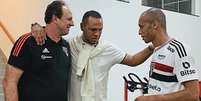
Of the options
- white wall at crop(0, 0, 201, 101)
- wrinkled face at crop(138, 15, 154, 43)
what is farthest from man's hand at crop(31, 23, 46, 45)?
Answer: white wall at crop(0, 0, 201, 101)

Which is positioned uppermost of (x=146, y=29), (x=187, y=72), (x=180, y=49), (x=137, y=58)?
(x=146, y=29)

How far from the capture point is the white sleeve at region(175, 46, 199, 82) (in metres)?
2.17

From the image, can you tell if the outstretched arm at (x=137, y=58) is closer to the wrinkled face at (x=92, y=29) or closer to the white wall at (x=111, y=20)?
the wrinkled face at (x=92, y=29)

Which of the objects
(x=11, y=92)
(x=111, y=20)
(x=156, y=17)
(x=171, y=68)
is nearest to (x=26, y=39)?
(x=11, y=92)

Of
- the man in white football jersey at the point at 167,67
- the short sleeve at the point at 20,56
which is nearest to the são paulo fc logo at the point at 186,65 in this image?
the man in white football jersey at the point at 167,67

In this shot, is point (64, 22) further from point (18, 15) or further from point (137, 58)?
point (18, 15)

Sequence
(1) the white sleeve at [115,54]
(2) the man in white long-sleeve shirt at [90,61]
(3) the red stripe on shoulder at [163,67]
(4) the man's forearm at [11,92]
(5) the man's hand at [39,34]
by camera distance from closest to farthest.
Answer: (3) the red stripe on shoulder at [163,67] → (4) the man's forearm at [11,92] → (5) the man's hand at [39,34] → (2) the man in white long-sleeve shirt at [90,61] → (1) the white sleeve at [115,54]

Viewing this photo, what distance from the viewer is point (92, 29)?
2830 millimetres

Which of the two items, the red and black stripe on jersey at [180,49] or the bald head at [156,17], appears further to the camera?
the bald head at [156,17]

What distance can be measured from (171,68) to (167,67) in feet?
0.08

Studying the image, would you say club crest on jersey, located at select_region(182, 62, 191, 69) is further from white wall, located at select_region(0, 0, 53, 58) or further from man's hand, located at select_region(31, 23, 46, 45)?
white wall, located at select_region(0, 0, 53, 58)

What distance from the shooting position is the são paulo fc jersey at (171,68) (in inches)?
86.1

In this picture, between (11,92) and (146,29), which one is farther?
(11,92)

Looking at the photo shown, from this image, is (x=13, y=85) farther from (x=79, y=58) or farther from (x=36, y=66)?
(x=79, y=58)
